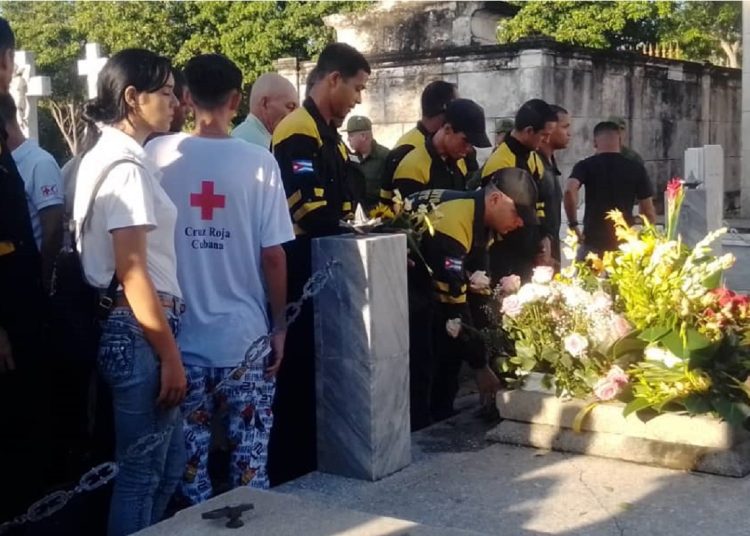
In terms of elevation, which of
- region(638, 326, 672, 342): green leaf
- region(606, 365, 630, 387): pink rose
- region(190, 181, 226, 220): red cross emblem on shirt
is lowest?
region(606, 365, 630, 387): pink rose

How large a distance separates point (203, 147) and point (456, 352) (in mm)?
1968

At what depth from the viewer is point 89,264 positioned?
3324mm

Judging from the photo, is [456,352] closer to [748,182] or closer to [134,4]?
[748,182]

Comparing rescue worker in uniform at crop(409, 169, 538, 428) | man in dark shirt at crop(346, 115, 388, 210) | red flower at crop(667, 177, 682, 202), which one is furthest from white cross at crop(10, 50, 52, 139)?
red flower at crop(667, 177, 682, 202)

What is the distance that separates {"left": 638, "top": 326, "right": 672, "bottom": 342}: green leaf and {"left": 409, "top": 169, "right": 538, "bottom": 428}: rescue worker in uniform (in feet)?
2.71

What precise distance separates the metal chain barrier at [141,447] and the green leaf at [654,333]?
1402 millimetres

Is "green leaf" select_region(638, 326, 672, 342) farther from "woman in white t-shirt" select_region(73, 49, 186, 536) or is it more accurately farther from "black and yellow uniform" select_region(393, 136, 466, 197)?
"woman in white t-shirt" select_region(73, 49, 186, 536)

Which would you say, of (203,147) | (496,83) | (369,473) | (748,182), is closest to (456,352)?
(369,473)

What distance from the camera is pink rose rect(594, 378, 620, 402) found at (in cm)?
443

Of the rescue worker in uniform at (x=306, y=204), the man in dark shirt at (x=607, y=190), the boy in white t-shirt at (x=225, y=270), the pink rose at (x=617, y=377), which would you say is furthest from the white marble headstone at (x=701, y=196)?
the boy in white t-shirt at (x=225, y=270)

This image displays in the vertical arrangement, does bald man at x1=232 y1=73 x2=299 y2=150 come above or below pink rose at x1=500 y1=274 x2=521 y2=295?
above

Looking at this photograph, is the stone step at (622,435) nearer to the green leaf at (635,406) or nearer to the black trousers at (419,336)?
the green leaf at (635,406)

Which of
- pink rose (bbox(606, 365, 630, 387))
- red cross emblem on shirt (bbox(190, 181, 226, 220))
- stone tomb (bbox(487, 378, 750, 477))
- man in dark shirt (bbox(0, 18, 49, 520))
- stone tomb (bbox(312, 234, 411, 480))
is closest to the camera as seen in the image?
man in dark shirt (bbox(0, 18, 49, 520))

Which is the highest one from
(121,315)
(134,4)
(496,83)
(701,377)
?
(134,4)
